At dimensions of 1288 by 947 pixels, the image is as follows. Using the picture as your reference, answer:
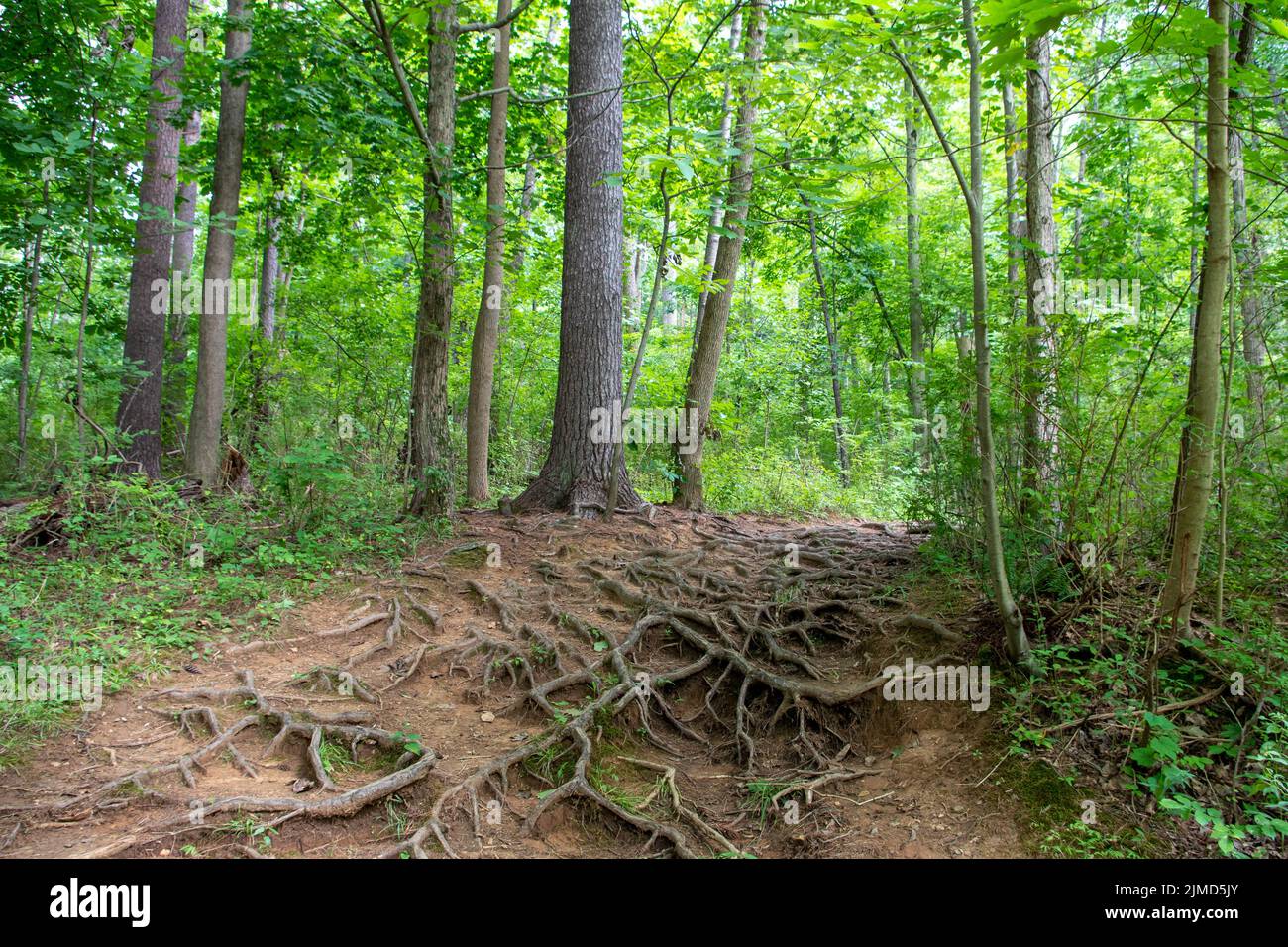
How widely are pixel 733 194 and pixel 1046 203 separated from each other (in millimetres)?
3523

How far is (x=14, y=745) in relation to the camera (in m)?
3.78

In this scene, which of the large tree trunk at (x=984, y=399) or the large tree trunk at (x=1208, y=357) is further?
the large tree trunk at (x=984, y=399)

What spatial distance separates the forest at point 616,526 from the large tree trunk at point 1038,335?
6cm

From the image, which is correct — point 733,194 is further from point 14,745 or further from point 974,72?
point 14,745

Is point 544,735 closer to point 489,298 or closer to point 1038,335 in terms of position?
point 1038,335

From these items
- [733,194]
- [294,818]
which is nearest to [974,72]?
[733,194]

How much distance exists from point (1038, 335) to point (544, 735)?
3.91 metres

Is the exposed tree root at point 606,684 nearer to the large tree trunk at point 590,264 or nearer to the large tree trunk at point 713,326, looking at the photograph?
the large tree trunk at point 590,264

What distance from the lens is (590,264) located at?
8141mm


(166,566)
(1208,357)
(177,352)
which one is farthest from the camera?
(177,352)

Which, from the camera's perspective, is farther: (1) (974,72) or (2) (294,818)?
(1) (974,72)

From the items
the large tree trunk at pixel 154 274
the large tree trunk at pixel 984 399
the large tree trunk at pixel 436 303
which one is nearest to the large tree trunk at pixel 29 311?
the large tree trunk at pixel 154 274

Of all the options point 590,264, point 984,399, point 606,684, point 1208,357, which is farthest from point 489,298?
point 1208,357

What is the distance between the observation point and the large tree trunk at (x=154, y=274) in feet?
30.1
